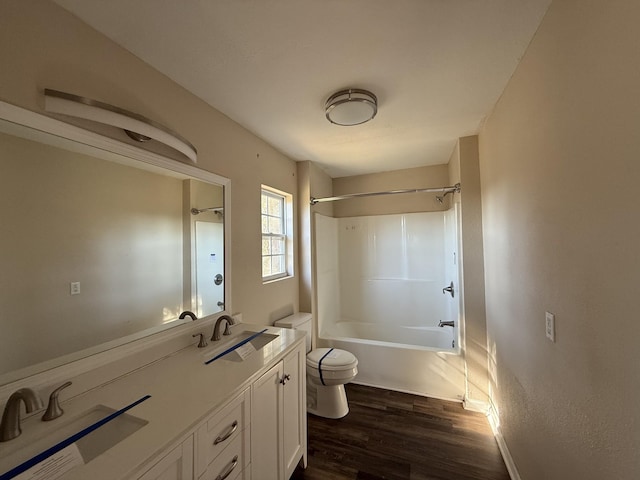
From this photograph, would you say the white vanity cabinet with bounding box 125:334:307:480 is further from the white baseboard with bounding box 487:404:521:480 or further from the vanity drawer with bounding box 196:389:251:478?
the white baseboard with bounding box 487:404:521:480

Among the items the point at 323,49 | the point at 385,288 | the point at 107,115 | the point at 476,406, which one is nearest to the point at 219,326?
the point at 107,115

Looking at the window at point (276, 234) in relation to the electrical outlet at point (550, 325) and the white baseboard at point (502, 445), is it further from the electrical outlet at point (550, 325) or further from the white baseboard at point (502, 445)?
the white baseboard at point (502, 445)

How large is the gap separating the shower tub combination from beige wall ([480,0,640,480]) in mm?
1236

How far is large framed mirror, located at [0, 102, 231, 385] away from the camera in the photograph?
2.90 ft

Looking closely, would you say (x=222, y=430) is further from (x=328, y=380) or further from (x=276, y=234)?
(x=276, y=234)

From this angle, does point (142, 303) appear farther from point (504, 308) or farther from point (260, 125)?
point (504, 308)

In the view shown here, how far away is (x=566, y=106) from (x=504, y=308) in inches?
49.0

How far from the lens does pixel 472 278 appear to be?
2.19 meters

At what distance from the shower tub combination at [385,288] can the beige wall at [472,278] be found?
33 centimetres

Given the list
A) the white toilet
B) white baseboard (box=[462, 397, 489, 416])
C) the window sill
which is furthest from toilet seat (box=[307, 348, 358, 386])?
white baseboard (box=[462, 397, 489, 416])

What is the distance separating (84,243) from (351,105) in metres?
1.58

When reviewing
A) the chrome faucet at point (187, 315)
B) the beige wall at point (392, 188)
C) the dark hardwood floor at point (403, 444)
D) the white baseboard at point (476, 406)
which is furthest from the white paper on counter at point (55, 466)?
the beige wall at point (392, 188)

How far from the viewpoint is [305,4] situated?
39.7 inches

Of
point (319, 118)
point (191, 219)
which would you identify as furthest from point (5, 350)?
point (319, 118)
